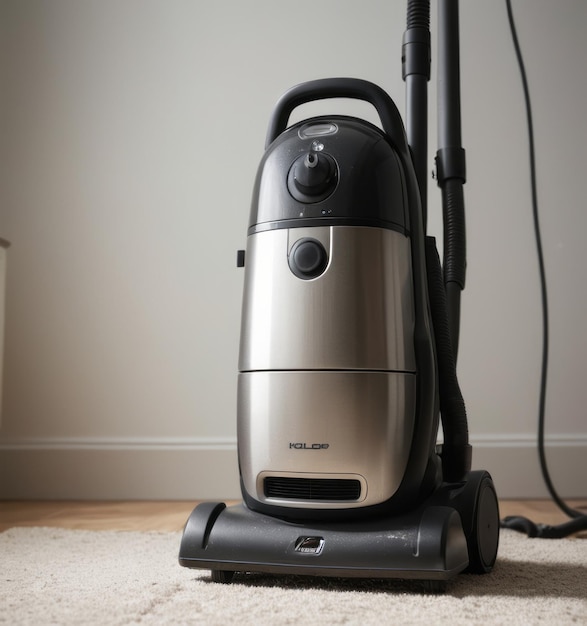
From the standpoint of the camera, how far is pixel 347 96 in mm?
1064

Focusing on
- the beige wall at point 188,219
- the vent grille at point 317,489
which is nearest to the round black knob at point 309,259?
the vent grille at point 317,489

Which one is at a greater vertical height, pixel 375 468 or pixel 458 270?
pixel 458 270

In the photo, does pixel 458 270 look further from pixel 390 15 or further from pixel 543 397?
pixel 390 15

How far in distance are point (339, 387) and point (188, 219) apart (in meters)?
1.23

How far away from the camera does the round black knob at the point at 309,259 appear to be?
930mm

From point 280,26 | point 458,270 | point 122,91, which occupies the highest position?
point 280,26

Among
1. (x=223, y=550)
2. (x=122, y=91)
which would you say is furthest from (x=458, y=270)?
(x=122, y=91)

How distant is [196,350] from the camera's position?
2.01 meters

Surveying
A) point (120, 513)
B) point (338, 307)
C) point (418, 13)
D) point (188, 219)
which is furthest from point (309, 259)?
point (188, 219)

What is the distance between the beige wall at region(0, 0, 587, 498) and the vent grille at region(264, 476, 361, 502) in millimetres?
1035

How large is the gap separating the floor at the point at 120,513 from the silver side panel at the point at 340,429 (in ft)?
2.00

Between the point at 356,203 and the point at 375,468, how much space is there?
31 centimetres

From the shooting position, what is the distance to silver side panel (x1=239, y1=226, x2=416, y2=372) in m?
0.91

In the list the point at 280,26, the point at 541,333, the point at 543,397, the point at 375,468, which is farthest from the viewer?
the point at 280,26
